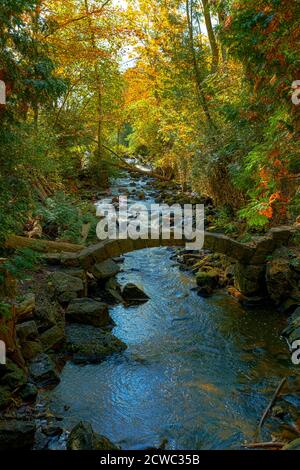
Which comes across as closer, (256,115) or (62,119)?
(256,115)

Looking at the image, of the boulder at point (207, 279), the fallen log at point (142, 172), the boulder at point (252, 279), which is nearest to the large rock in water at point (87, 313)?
the boulder at point (207, 279)

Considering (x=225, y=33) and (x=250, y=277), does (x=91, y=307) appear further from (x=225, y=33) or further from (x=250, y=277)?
(x=225, y=33)

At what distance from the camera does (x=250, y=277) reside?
26.1 ft

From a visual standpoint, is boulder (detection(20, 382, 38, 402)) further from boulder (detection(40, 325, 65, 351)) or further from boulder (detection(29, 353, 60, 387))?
boulder (detection(40, 325, 65, 351))

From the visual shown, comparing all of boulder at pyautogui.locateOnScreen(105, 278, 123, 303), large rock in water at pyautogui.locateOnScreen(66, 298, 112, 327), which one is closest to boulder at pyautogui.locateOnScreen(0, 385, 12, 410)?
large rock in water at pyautogui.locateOnScreen(66, 298, 112, 327)

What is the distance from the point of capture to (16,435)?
3.87 m

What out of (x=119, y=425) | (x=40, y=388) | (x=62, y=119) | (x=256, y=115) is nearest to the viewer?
(x=119, y=425)

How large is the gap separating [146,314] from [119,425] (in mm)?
3287

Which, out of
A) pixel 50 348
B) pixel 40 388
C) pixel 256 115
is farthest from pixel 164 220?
pixel 40 388

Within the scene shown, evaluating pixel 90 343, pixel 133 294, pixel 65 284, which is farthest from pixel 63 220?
pixel 90 343

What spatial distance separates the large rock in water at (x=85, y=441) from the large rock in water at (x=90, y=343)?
1.98 m

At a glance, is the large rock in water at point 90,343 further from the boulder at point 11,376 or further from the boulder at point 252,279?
the boulder at point 252,279

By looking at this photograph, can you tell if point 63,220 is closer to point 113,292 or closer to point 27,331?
point 113,292

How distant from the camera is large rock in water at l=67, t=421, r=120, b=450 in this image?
149 inches
